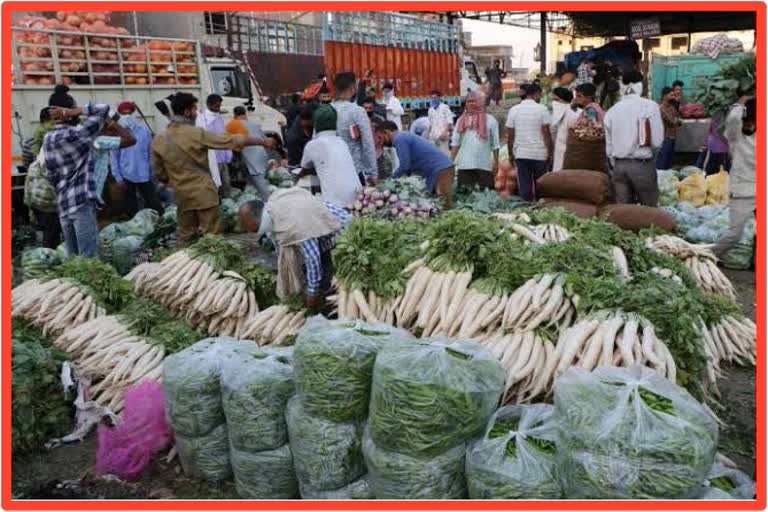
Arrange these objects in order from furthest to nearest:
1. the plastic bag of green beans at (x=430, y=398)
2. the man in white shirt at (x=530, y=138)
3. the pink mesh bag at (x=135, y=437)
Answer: the man in white shirt at (x=530, y=138) < the pink mesh bag at (x=135, y=437) < the plastic bag of green beans at (x=430, y=398)

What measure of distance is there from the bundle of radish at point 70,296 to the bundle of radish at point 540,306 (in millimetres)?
3074

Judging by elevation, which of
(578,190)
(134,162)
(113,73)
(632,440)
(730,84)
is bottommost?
(632,440)

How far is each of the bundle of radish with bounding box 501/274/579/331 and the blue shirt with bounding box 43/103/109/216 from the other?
159 inches

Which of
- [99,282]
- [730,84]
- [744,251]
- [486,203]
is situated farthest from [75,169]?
[744,251]

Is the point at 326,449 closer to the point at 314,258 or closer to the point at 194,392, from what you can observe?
the point at 194,392

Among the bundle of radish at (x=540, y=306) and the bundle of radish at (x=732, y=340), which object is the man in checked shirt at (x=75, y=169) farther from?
the bundle of radish at (x=732, y=340)

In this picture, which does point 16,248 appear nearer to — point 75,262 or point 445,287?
point 75,262

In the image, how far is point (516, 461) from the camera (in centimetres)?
260

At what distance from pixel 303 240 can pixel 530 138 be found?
15.4 ft

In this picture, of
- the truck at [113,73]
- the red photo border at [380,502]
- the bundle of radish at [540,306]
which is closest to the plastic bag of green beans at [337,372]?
the red photo border at [380,502]

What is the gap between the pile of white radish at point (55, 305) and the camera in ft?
15.5

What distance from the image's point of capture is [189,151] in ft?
21.7

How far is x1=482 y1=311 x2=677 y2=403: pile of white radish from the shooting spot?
3146 millimetres

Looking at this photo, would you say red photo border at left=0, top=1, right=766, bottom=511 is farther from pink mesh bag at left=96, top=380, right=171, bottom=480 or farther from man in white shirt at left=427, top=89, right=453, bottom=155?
man in white shirt at left=427, top=89, right=453, bottom=155
